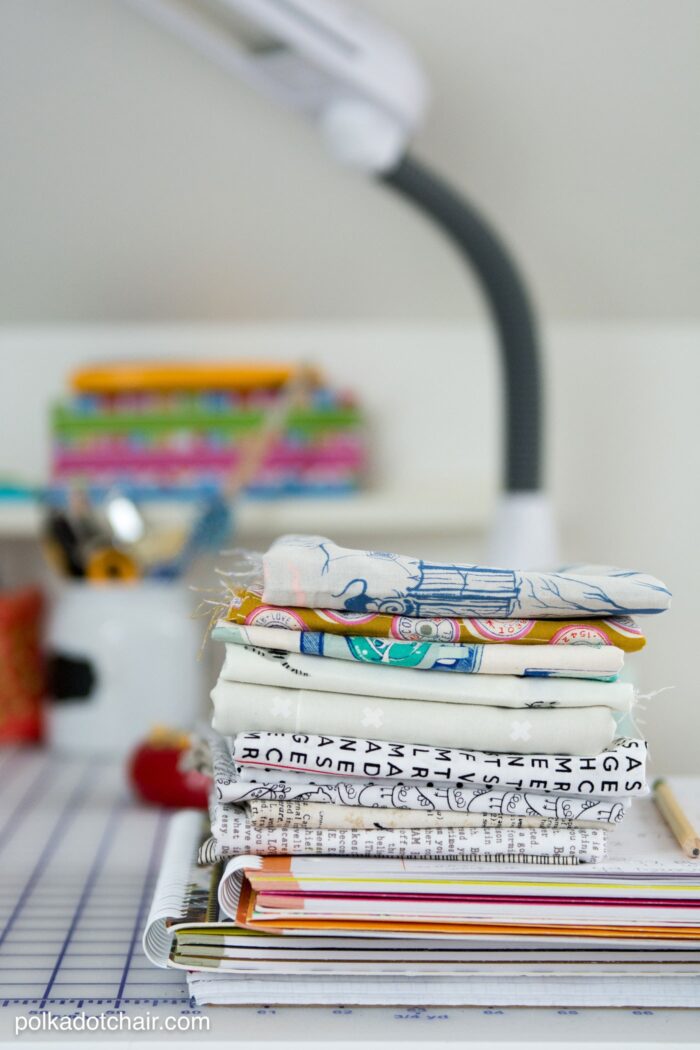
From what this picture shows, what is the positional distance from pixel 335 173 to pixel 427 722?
97cm

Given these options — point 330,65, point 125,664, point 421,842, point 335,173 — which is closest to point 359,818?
point 421,842

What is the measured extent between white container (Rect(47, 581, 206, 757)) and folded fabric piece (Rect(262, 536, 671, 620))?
0.68 meters

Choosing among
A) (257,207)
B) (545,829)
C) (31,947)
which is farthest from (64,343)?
(545,829)

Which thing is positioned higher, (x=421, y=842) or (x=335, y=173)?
(x=335, y=173)

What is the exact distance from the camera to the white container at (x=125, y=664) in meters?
1.24

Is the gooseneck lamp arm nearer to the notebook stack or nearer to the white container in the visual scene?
the white container

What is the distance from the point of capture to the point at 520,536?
1.20 meters

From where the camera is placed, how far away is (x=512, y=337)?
4.04 feet

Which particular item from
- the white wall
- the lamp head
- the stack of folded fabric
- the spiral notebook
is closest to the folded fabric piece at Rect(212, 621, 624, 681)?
the stack of folded fabric

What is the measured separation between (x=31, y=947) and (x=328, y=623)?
0.31 metres

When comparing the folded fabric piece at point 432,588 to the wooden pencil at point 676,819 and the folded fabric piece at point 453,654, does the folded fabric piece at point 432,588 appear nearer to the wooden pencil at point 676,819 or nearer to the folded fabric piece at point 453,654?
the folded fabric piece at point 453,654

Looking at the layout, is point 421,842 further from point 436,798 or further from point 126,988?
point 126,988

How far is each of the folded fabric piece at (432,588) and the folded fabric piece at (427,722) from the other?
0.19 feet

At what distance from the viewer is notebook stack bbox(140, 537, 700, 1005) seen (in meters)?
0.58
